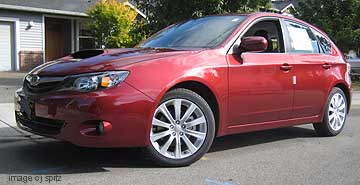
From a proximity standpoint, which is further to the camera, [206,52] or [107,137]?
[206,52]

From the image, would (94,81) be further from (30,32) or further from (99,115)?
(30,32)

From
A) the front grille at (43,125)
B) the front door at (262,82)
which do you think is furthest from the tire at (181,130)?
the front grille at (43,125)

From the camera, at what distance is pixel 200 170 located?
4.99 meters

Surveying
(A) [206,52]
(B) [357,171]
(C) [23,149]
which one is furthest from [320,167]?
(C) [23,149]

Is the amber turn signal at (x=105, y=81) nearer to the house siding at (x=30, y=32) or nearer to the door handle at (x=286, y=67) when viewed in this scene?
the door handle at (x=286, y=67)

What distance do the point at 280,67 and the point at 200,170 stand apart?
5.88 feet

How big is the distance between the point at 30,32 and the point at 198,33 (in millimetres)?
16162

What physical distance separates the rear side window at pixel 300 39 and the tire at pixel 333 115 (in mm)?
724

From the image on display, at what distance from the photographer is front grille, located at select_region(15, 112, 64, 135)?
470cm

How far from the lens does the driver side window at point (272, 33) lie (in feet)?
20.5

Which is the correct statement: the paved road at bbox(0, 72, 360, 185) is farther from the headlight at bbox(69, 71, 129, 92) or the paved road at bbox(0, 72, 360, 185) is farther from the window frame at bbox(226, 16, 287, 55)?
the window frame at bbox(226, 16, 287, 55)

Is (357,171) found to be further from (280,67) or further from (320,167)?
(280,67)

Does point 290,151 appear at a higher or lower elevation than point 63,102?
lower

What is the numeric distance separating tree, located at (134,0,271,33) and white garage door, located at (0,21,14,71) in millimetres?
8864
